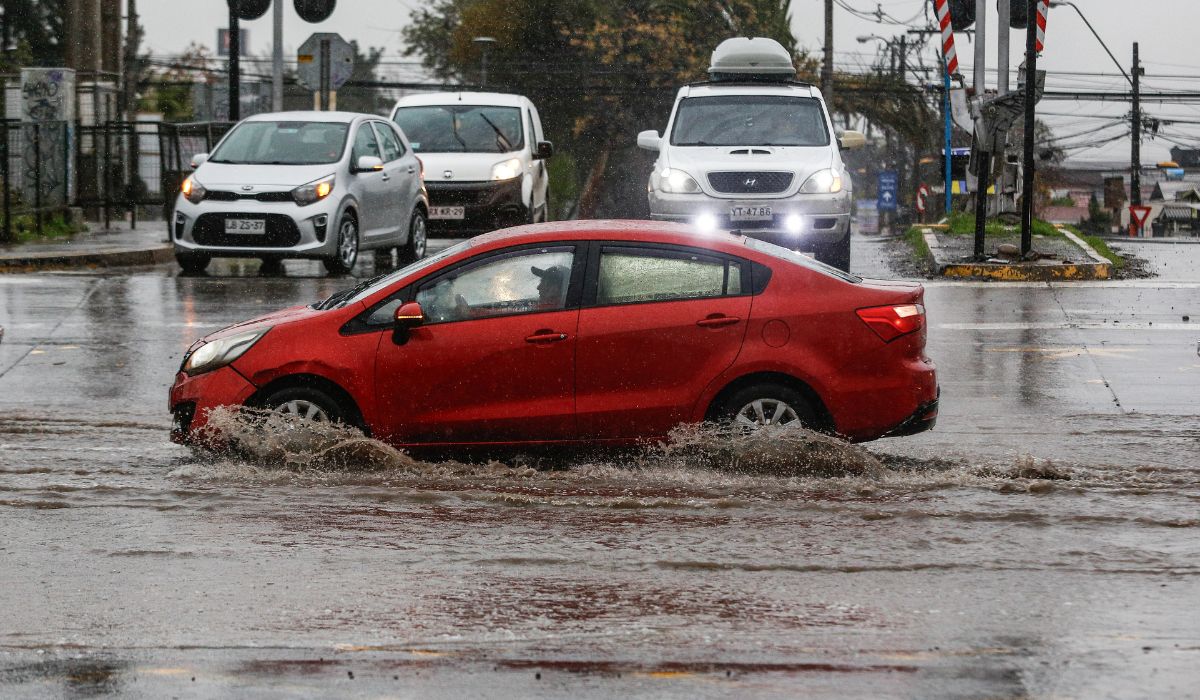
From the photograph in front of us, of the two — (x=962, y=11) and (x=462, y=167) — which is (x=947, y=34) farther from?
(x=462, y=167)

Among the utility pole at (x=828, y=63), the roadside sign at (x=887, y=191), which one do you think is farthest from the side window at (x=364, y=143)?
the roadside sign at (x=887, y=191)

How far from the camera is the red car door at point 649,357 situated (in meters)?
8.91

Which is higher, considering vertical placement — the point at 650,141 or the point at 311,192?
the point at 650,141

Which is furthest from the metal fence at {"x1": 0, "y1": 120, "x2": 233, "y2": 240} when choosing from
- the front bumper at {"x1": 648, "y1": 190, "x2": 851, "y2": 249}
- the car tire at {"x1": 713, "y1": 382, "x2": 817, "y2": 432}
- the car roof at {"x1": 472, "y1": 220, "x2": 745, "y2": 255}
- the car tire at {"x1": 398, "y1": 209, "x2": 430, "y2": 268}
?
the car tire at {"x1": 713, "y1": 382, "x2": 817, "y2": 432}

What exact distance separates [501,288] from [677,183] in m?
9.96

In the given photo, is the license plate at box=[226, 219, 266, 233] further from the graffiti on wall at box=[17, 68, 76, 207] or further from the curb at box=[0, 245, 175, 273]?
the graffiti on wall at box=[17, 68, 76, 207]

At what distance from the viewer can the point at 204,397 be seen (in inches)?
356

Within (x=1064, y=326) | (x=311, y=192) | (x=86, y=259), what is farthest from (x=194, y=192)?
(x=1064, y=326)

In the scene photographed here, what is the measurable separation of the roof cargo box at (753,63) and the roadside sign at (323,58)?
860 centimetres

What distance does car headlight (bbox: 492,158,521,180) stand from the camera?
22781 millimetres

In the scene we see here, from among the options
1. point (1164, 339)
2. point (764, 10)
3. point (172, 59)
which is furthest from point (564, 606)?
point (172, 59)

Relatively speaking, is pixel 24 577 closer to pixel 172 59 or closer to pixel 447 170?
pixel 447 170

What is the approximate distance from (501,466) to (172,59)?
66.5m

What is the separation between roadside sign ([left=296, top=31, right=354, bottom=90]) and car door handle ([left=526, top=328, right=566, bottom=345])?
20.3 meters
